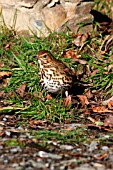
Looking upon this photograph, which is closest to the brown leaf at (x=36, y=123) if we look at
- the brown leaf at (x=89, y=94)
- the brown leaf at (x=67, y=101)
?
the brown leaf at (x=67, y=101)

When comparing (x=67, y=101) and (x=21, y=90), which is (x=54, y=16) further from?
(x=67, y=101)

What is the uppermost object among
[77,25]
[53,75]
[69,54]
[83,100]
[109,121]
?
[77,25]

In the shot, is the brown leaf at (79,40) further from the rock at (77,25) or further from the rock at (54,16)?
the rock at (54,16)

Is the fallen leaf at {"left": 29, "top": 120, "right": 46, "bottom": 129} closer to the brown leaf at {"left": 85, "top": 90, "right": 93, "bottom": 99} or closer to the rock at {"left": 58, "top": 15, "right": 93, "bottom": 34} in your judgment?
the brown leaf at {"left": 85, "top": 90, "right": 93, "bottom": 99}

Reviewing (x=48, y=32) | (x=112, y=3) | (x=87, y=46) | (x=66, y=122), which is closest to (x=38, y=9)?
(x=48, y=32)

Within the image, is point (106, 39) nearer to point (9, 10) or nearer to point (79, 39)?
point (79, 39)

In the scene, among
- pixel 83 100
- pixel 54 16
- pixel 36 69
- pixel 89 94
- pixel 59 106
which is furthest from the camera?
pixel 54 16

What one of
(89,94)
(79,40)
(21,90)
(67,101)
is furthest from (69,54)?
(67,101)

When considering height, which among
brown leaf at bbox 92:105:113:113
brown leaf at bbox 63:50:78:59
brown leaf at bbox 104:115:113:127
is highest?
brown leaf at bbox 63:50:78:59

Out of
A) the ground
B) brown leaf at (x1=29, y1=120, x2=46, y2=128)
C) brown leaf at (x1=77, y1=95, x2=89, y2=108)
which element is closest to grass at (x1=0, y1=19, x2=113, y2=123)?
the ground
